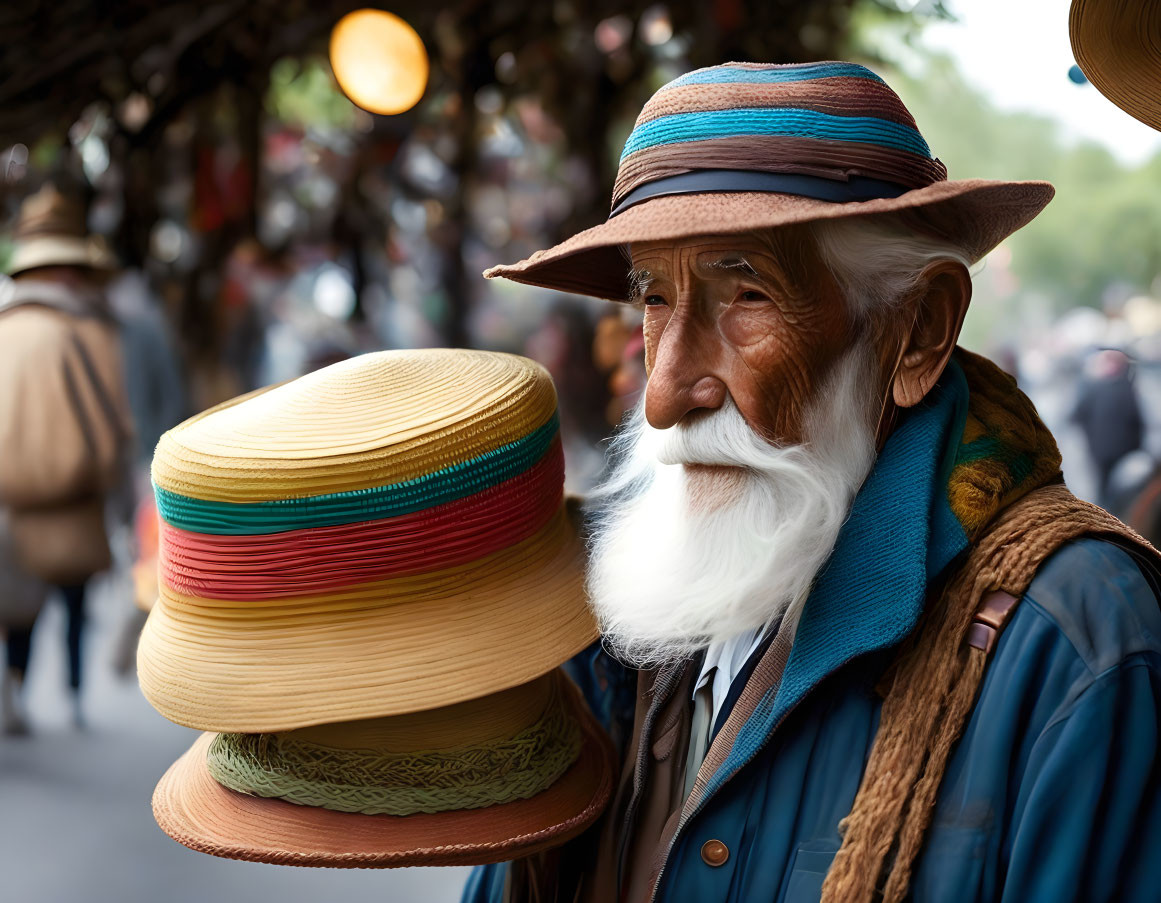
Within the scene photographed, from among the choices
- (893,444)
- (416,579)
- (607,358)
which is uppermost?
(893,444)

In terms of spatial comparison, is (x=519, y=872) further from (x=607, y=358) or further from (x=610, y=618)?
(x=607, y=358)

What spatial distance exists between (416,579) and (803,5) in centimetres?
500

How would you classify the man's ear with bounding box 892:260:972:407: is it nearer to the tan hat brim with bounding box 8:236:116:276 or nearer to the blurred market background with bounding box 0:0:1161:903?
the blurred market background with bounding box 0:0:1161:903

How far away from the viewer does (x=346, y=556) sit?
1423 mm

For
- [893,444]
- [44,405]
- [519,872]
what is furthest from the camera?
[44,405]

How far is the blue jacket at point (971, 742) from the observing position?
1.24 m

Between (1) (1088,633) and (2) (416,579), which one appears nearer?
(1) (1088,633)

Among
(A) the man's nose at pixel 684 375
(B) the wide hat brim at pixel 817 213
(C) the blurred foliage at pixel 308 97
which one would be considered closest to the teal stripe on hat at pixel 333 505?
(A) the man's nose at pixel 684 375

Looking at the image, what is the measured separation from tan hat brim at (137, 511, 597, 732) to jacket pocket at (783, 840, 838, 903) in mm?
448

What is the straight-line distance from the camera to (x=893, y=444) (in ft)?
5.02

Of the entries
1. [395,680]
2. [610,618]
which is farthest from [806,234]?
[395,680]

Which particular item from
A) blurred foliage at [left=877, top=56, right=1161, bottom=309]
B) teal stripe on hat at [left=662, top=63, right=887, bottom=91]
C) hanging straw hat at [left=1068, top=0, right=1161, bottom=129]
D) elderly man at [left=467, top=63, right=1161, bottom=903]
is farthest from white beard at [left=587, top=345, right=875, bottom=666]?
blurred foliage at [left=877, top=56, right=1161, bottom=309]

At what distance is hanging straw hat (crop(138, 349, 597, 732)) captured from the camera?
4.59ft

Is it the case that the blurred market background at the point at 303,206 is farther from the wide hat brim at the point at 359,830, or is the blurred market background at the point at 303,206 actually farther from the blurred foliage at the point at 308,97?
the wide hat brim at the point at 359,830
